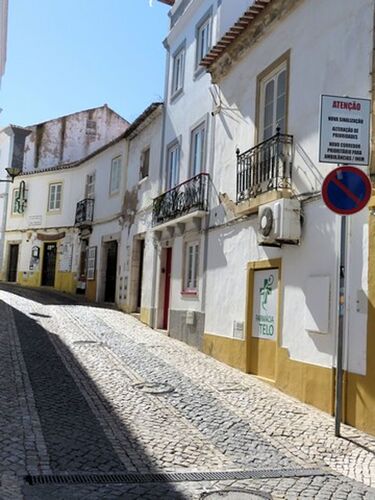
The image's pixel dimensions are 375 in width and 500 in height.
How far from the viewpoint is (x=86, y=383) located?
7715 millimetres

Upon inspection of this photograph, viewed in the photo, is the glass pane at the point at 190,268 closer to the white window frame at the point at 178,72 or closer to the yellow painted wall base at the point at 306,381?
the white window frame at the point at 178,72

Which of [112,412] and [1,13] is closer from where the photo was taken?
[112,412]

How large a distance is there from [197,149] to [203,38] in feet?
8.92

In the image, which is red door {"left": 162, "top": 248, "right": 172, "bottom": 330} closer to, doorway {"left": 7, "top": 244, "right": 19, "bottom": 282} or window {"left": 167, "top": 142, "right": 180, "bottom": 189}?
window {"left": 167, "top": 142, "right": 180, "bottom": 189}

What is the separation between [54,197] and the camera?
26.2m

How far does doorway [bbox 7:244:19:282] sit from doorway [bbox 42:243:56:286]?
259 centimetres

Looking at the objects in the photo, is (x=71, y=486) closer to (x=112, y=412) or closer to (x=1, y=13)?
(x=112, y=412)

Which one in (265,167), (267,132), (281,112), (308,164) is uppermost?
(281,112)

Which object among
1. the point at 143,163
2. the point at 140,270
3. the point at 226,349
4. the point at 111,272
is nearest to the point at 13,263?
the point at 111,272

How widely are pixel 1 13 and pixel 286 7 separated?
42.9ft

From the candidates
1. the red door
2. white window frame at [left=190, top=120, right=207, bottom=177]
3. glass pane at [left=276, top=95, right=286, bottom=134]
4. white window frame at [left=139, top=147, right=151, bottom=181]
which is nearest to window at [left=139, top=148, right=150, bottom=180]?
white window frame at [left=139, top=147, right=151, bottom=181]

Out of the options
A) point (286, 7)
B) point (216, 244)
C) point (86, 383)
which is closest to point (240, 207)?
point (216, 244)

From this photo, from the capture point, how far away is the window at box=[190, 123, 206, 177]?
40.9 feet

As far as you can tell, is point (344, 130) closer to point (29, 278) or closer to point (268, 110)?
point (268, 110)
